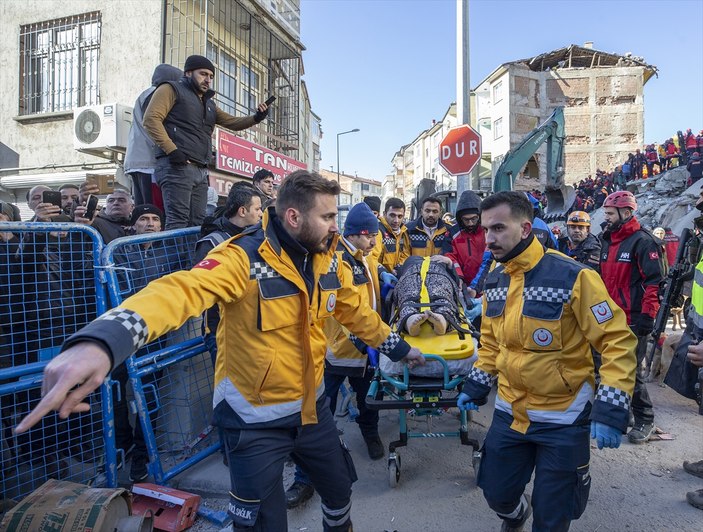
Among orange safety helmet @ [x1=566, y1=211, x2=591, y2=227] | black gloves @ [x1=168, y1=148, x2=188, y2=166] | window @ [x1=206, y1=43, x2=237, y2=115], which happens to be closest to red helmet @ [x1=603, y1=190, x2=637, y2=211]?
orange safety helmet @ [x1=566, y1=211, x2=591, y2=227]

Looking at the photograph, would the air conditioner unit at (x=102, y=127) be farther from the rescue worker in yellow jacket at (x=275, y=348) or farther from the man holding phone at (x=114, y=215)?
the rescue worker in yellow jacket at (x=275, y=348)

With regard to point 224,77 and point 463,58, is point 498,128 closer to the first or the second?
point 224,77

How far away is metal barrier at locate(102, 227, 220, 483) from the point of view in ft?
11.0

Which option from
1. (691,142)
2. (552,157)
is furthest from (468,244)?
(691,142)

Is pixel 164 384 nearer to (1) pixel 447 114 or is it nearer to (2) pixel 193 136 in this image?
(2) pixel 193 136

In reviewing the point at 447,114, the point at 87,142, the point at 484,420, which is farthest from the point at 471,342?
the point at 447,114

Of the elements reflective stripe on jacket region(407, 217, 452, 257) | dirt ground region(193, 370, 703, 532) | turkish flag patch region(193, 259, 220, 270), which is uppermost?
reflective stripe on jacket region(407, 217, 452, 257)

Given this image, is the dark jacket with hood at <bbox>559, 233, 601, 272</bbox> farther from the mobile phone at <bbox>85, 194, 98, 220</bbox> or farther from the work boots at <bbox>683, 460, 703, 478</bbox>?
the mobile phone at <bbox>85, 194, 98, 220</bbox>

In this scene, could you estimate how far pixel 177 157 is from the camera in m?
4.25

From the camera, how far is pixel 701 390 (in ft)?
9.05

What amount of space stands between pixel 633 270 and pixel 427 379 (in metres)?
2.55

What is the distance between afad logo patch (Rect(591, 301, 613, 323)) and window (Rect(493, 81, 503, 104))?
130ft

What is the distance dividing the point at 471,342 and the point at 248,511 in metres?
2.08

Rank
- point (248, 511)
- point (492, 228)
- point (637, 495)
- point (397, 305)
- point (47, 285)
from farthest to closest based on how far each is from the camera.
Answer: point (397, 305)
point (637, 495)
point (47, 285)
point (492, 228)
point (248, 511)
